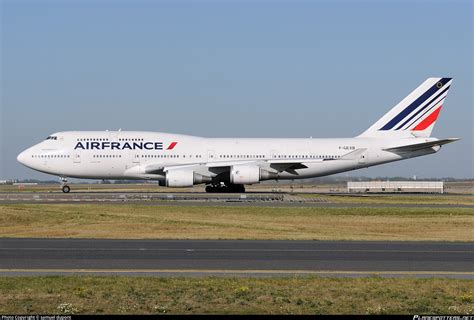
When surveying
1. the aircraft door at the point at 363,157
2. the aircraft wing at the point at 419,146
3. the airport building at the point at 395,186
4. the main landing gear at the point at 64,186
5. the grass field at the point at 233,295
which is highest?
the aircraft wing at the point at 419,146

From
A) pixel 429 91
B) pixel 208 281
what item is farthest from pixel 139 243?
pixel 429 91

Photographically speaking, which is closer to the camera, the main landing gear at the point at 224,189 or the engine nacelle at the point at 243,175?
the engine nacelle at the point at 243,175

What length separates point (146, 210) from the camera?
35.2 metres

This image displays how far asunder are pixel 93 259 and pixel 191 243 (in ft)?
15.1

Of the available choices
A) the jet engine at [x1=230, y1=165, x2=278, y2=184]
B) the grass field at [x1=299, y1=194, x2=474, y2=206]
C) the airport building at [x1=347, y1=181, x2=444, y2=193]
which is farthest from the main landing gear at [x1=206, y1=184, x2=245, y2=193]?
the airport building at [x1=347, y1=181, x2=444, y2=193]

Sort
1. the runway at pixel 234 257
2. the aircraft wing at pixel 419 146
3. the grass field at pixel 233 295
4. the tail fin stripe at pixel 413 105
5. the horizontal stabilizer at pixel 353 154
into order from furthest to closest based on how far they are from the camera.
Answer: the tail fin stripe at pixel 413 105, the horizontal stabilizer at pixel 353 154, the aircraft wing at pixel 419 146, the runway at pixel 234 257, the grass field at pixel 233 295

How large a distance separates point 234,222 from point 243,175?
21.6 m

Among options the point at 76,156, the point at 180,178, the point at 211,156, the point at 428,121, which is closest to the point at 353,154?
the point at 428,121

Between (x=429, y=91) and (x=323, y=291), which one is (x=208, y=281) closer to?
(x=323, y=291)

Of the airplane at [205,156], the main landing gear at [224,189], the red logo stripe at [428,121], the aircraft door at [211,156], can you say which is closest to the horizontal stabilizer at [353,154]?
the airplane at [205,156]

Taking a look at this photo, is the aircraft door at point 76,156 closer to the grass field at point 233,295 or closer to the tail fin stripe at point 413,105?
the tail fin stripe at point 413,105

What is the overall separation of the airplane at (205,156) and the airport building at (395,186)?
44.5ft

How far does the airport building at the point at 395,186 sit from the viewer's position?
70.6m

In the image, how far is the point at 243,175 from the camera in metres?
51.9
